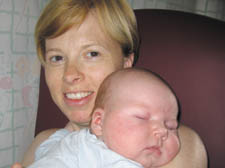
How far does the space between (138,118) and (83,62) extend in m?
0.30

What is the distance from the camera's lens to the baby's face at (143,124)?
2.46ft

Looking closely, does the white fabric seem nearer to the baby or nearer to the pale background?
the baby

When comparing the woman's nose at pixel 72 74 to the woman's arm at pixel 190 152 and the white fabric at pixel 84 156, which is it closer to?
the white fabric at pixel 84 156

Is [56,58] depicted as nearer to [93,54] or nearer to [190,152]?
[93,54]

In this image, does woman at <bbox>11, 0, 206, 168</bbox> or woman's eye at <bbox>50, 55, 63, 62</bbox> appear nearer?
woman at <bbox>11, 0, 206, 168</bbox>

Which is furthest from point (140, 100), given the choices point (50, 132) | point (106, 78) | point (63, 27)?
point (50, 132)

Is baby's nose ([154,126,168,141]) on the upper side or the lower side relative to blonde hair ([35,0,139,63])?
lower

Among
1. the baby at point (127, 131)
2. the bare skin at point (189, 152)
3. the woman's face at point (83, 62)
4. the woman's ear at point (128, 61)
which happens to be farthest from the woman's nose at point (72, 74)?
the bare skin at point (189, 152)

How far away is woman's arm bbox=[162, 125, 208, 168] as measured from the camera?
818 millimetres

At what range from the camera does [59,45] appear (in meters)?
0.92

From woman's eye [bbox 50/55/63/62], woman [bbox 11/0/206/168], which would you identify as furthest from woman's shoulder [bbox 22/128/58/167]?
woman's eye [bbox 50/55/63/62]

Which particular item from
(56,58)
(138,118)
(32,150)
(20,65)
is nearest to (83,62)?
(56,58)

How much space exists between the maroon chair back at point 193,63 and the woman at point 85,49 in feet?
0.26

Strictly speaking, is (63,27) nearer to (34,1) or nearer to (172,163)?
(172,163)
